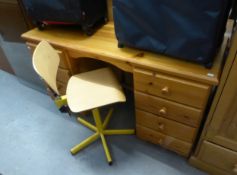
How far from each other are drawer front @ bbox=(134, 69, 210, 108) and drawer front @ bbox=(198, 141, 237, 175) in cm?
32

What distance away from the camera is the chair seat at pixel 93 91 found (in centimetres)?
120

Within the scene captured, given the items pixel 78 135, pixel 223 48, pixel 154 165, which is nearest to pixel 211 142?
pixel 154 165

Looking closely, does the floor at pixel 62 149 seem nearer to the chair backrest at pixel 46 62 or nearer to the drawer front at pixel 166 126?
the drawer front at pixel 166 126

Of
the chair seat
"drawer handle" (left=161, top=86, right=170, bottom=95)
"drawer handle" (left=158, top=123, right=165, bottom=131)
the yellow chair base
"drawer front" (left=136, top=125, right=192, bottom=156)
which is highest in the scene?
"drawer handle" (left=161, top=86, right=170, bottom=95)

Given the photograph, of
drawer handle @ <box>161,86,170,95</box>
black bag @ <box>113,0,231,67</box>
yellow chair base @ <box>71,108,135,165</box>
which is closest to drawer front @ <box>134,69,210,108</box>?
drawer handle @ <box>161,86,170,95</box>

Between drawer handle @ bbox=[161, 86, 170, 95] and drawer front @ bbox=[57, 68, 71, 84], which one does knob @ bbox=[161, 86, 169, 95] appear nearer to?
drawer handle @ bbox=[161, 86, 170, 95]

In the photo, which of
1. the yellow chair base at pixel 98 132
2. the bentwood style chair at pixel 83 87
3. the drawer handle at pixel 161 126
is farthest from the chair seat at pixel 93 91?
the drawer handle at pixel 161 126

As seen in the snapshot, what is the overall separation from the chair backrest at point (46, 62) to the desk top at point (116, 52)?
0.13m

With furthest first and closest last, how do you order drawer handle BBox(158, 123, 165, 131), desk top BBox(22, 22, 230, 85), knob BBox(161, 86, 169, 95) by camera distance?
drawer handle BBox(158, 123, 165, 131), knob BBox(161, 86, 169, 95), desk top BBox(22, 22, 230, 85)

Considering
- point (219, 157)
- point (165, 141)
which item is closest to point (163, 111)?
point (165, 141)

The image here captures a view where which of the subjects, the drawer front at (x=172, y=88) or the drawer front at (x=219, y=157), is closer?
the drawer front at (x=172, y=88)

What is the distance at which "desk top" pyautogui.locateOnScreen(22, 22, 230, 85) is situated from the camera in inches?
36.8

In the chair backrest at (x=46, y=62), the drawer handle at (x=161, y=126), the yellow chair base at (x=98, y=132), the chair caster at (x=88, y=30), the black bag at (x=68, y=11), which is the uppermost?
the black bag at (x=68, y=11)

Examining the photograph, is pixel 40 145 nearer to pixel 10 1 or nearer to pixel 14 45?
pixel 14 45
